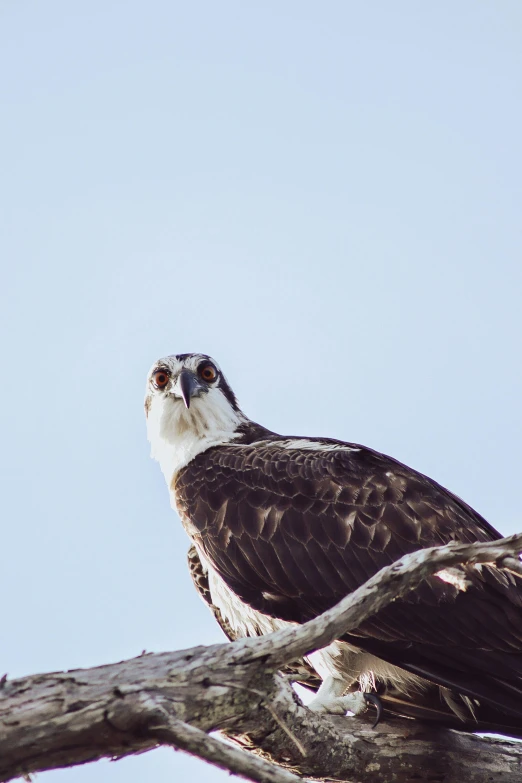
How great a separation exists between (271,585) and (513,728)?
6.13 ft

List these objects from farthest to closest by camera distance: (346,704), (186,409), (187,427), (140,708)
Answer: (186,409) < (187,427) < (346,704) < (140,708)

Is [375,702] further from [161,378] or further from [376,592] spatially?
[161,378]

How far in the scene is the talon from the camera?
21.2 feet

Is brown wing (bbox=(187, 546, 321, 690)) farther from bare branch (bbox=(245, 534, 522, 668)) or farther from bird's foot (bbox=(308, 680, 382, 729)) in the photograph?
bare branch (bbox=(245, 534, 522, 668))

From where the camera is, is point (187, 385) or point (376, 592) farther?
point (187, 385)

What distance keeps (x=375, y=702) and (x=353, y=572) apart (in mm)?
938

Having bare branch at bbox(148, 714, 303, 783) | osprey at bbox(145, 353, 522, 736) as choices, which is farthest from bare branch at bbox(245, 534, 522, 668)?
osprey at bbox(145, 353, 522, 736)

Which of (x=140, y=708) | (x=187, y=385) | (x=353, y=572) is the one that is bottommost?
(x=140, y=708)

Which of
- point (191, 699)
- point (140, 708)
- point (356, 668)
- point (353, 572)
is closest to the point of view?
point (140, 708)

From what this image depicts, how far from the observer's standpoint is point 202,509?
7.75m

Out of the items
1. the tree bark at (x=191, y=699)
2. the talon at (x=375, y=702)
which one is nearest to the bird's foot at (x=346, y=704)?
the talon at (x=375, y=702)

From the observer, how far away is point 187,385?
904 cm

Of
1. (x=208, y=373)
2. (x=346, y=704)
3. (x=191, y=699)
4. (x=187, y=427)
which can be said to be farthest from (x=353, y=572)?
(x=208, y=373)

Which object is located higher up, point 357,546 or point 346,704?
point 357,546
